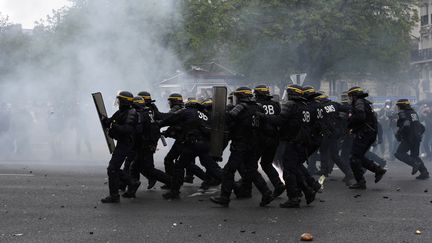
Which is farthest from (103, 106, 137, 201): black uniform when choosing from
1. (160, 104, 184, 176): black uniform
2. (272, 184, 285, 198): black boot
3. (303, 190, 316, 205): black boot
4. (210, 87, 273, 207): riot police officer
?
(303, 190, 316, 205): black boot

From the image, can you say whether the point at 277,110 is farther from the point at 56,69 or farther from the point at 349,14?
the point at 349,14

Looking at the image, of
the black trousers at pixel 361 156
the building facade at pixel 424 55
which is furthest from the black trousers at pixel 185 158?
the building facade at pixel 424 55

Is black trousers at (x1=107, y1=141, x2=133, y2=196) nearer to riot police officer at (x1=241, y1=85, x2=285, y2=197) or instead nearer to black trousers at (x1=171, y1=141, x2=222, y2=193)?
black trousers at (x1=171, y1=141, x2=222, y2=193)

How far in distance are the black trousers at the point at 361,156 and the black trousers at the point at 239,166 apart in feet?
7.44

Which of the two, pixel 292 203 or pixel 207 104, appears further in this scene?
pixel 207 104

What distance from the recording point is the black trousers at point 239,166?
10180 mm

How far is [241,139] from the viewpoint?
10234mm

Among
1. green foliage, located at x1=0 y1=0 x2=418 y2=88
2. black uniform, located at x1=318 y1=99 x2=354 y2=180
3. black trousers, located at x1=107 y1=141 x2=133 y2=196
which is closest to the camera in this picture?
black trousers, located at x1=107 y1=141 x2=133 y2=196

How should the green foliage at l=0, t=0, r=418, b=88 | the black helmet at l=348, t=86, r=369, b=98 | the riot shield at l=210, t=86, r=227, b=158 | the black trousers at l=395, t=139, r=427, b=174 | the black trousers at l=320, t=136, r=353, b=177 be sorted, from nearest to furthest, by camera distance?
the riot shield at l=210, t=86, r=227, b=158
the black helmet at l=348, t=86, r=369, b=98
the black trousers at l=320, t=136, r=353, b=177
the black trousers at l=395, t=139, r=427, b=174
the green foliage at l=0, t=0, r=418, b=88

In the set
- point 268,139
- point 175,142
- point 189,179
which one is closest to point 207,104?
point 175,142

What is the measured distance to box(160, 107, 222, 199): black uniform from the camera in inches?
438

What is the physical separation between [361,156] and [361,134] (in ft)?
1.13

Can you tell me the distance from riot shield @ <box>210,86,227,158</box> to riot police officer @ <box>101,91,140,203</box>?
1083 mm

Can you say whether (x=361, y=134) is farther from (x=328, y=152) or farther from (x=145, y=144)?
(x=145, y=144)
